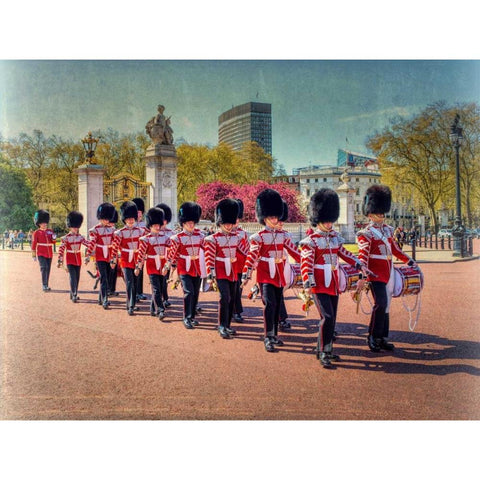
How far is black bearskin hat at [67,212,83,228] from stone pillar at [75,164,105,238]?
37 centimetres

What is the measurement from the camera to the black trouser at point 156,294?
21.2ft

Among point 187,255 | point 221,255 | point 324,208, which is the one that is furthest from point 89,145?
point 324,208

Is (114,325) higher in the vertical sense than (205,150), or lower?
lower

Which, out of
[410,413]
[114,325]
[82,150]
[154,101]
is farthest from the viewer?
[82,150]

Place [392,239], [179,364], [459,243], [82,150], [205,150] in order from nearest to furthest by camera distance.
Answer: [179,364], [392,239], [82,150], [205,150], [459,243]

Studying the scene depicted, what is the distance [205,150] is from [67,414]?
4.28 m

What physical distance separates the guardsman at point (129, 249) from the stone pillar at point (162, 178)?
8.57ft

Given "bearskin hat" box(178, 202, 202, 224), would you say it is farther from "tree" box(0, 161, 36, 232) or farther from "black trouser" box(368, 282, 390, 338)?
"black trouser" box(368, 282, 390, 338)

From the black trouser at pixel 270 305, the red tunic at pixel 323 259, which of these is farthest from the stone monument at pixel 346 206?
the black trouser at pixel 270 305

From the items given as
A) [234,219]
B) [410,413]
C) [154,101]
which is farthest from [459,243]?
[154,101]

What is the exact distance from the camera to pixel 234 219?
5.75 m

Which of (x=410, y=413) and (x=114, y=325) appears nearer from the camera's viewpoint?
(x=410, y=413)

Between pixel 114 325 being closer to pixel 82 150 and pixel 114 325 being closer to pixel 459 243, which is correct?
pixel 82 150

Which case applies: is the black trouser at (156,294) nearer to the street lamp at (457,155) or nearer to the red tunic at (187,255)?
the red tunic at (187,255)
